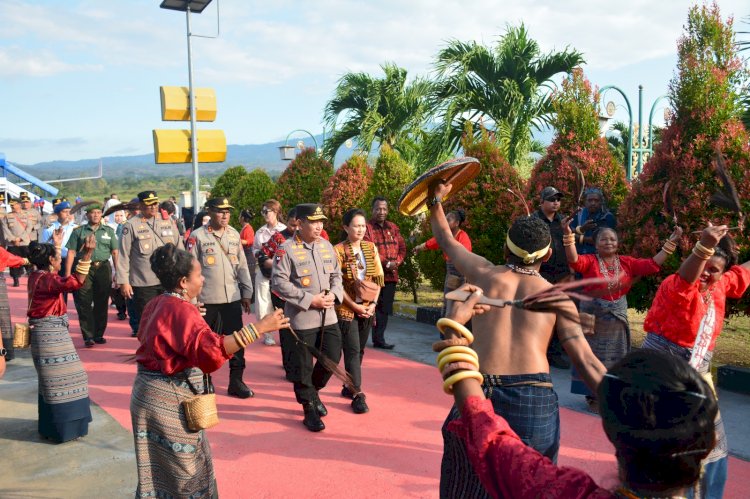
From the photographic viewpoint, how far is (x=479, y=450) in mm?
1509

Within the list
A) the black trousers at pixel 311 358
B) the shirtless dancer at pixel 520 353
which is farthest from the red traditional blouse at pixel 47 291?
the shirtless dancer at pixel 520 353

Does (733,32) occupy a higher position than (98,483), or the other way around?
(733,32)

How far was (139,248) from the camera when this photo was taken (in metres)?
7.46

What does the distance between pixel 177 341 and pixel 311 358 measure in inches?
88.5

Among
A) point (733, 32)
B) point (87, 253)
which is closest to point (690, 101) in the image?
point (733, 32)

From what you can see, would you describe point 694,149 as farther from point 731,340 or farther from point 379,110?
point 379,110

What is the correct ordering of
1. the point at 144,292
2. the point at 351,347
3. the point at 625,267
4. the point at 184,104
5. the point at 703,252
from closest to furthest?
1. the point at 703,252
2. the point at 625,267
3. the point at 351,347
4. the point at 144,292
5. the point at 184,104

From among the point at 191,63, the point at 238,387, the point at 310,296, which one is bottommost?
the point at 238,387

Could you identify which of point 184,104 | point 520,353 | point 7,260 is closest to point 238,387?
point 7,260

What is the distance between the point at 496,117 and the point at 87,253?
1236 cm

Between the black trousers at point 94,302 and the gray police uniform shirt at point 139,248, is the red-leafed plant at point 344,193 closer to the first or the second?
the black trousers at point 94,302

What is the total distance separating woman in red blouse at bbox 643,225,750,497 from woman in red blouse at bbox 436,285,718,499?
2.31 metres

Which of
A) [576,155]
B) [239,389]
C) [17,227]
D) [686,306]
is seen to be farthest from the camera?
[17,227]

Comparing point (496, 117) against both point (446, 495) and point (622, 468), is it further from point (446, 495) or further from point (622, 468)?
point (622, 468)
